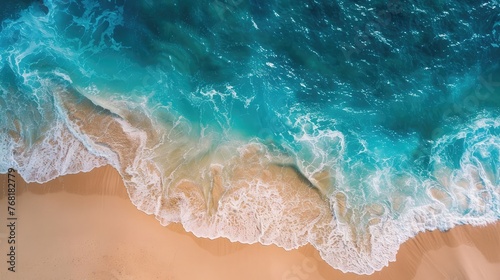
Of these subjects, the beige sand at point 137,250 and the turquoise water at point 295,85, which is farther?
the turquoise water at point 295,85

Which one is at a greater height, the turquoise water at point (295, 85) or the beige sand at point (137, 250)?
the turquoise water at point (295, 85)

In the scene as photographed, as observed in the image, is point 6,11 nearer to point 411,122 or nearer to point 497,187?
point 411,122

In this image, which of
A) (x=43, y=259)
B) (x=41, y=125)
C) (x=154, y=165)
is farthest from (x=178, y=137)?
(x=43, y=259)

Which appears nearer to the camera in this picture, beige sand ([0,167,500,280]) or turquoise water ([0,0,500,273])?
beige sand ([0,167,500,280])

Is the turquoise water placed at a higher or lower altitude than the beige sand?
higher
